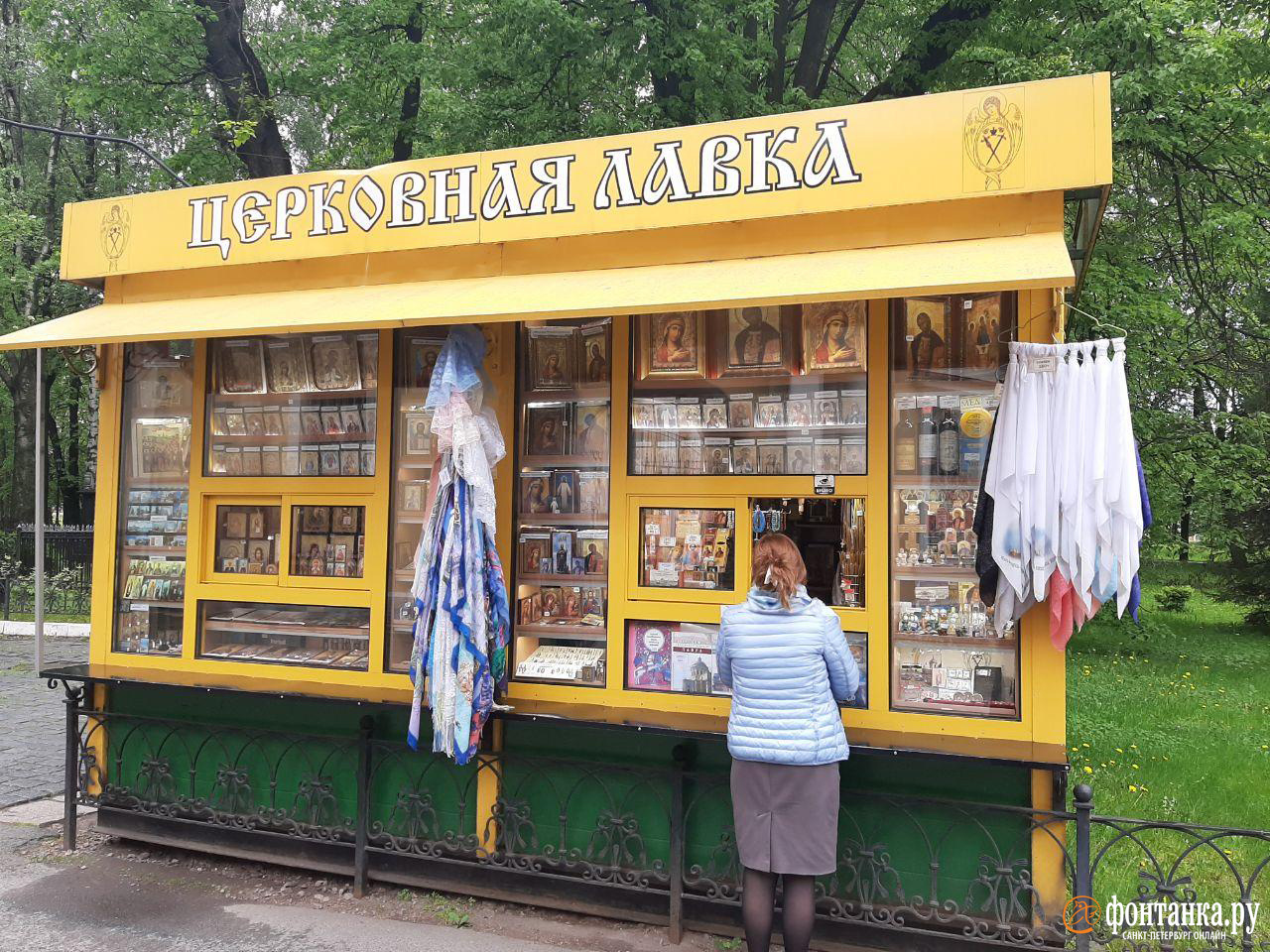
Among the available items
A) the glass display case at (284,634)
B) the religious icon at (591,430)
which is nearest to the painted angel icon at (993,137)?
the religious icon at (591,430)

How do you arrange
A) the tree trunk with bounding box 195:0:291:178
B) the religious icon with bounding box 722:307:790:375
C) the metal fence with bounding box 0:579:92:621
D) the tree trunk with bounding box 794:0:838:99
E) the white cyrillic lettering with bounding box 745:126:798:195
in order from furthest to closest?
the metal fence with bounding box 0:579:92:621 → the tree trunk with bounding box 195:0:291:178 → the tree trunk with bounding box 794:0:838:99 → the religious icon with bounding box 722:307:790:375 → the white cyrillic lettering with bounding box 745:126:798:195

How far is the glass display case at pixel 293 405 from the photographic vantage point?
17.3ft

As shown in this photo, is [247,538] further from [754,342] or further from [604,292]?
[754,342]

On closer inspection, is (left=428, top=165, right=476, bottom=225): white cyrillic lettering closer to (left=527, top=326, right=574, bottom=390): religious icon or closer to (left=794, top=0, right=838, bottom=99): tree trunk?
(left=527, top=326, right=574, bottom=390): religious icon

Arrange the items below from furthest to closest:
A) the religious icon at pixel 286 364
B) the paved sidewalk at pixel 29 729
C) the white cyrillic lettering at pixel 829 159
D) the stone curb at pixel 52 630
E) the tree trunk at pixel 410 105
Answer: the stone curb at pixel 52 630 < the tree trunk at pixel 410 105 < the paved sidewalk at pixel 29 729 < the religious icon at pixel 286 364 < the white cyrillic lettering at pixel 829 159

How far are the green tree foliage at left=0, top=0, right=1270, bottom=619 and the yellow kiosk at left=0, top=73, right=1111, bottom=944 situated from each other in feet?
20.1

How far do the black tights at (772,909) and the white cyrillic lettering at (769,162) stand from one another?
3043mm

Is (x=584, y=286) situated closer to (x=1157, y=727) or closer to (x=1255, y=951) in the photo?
(x=1255, y=951)

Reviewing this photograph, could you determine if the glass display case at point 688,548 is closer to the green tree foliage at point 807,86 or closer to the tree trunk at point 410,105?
the green tree foliage at point 807,86

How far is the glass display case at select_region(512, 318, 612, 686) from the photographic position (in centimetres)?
485

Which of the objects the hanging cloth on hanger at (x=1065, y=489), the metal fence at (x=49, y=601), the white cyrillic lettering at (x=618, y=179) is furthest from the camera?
the metal fence at (x=49, y=601)

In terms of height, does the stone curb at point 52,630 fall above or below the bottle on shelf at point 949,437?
below

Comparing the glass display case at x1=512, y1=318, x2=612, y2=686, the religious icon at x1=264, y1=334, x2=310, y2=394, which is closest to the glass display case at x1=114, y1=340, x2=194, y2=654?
the religious icon at x1=264, y1=334, x2=310, y2=394

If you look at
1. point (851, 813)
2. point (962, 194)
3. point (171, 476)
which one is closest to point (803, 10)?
point (962, 194)
